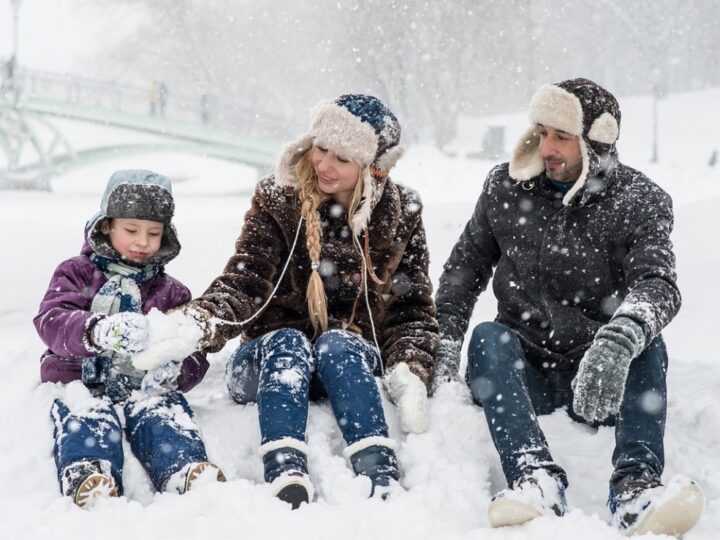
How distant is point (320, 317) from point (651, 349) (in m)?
1.29

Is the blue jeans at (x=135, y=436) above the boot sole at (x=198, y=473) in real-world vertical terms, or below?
below

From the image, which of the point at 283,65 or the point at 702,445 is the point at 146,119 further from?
the point at 702,445

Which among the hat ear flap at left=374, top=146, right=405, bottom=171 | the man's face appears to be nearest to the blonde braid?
the hat ear flap at left=374, top=146, right=405, bottom=171

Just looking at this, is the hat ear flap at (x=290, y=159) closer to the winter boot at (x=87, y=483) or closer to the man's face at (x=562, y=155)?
the man's face at (x=562, y=155)

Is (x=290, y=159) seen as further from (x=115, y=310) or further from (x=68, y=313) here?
(x=68, y=313)

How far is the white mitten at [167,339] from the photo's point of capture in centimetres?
273

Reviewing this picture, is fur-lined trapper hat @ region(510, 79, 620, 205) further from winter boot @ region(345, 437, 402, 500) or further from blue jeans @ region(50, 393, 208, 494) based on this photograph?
blue jeans @ region(50, 393, 208, 494)

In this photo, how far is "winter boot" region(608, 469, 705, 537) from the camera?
2.23 metres

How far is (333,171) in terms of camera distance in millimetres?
3154

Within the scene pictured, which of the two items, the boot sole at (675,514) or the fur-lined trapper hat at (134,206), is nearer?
the boot sole at (675,514)

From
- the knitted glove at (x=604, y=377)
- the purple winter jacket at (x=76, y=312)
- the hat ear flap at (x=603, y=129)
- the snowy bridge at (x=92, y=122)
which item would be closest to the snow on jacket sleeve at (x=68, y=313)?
the purple winter jacket at (x=76, y=312)

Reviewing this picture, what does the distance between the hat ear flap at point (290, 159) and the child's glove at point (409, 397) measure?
90 cm

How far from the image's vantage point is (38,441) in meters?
2.87

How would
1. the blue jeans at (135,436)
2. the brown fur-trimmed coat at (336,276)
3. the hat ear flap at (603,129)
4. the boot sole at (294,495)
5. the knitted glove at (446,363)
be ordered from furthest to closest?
the knitted glove at (446,363) < the brown fur-trimmed coat at (336,276) < the hat ear flap at (603,129) < the blue jeans at (135,436) < the boot sole at (294,495)
